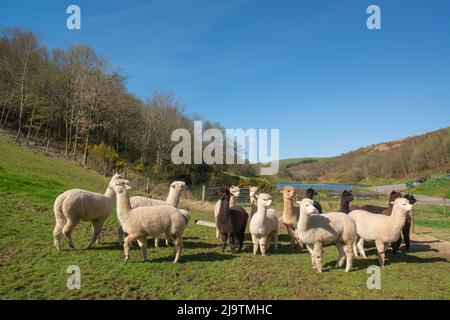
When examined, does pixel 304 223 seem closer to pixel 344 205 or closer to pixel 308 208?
pixel 308 208

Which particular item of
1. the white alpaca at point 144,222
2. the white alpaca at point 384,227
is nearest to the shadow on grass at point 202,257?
the white alpaca at point 144,222

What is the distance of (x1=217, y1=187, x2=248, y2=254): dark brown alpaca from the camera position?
8.75 m

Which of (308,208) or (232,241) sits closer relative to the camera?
(308,208)

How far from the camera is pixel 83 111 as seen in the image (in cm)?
3459

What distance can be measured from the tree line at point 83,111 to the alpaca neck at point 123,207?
26913 mm

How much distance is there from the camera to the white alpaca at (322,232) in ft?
24.1

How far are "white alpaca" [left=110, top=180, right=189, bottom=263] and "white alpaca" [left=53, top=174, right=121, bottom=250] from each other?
1.11 m

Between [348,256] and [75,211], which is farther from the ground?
[75,211]

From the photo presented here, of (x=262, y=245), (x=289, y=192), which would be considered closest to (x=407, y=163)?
(x=289, y=192)

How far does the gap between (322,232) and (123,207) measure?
15.0 feet

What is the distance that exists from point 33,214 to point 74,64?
96.5 feet

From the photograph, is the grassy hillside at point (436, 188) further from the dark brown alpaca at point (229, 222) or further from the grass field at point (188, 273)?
the dark brown alpaca at point (229, 222)
